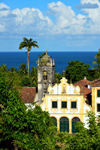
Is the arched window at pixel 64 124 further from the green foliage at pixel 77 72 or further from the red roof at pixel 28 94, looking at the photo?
the green foliage at pixel 77 72

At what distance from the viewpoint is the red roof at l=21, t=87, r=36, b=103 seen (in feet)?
158

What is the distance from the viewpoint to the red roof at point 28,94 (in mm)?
48156

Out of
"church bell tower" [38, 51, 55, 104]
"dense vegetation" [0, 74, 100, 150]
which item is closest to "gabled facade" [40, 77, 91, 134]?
"church bell tower" [38, 51, 55, 104]

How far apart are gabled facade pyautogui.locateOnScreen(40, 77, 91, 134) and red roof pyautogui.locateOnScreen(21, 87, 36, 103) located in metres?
4.19

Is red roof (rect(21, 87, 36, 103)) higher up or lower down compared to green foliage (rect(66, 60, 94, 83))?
lower down

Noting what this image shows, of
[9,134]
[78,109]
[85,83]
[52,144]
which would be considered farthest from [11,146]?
[85,83]

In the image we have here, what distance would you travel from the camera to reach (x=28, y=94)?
162 feet

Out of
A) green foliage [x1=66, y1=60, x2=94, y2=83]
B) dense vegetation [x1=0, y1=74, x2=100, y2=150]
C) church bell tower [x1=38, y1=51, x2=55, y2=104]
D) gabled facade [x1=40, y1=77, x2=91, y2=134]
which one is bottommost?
dense vegetation [x1=0, y1=74, x2=100, y2=150]

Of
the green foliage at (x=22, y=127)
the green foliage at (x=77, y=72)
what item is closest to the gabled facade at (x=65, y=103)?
the green foliage at (x=22, y=127)

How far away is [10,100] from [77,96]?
17446mm

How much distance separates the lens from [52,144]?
24062mm

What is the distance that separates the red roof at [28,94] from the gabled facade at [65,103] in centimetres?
419

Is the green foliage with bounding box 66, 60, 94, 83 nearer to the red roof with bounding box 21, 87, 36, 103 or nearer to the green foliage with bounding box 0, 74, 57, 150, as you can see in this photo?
the red roof with bounding box 21, 87, 36, 103

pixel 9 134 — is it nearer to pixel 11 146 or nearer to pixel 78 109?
pixel 11 146
